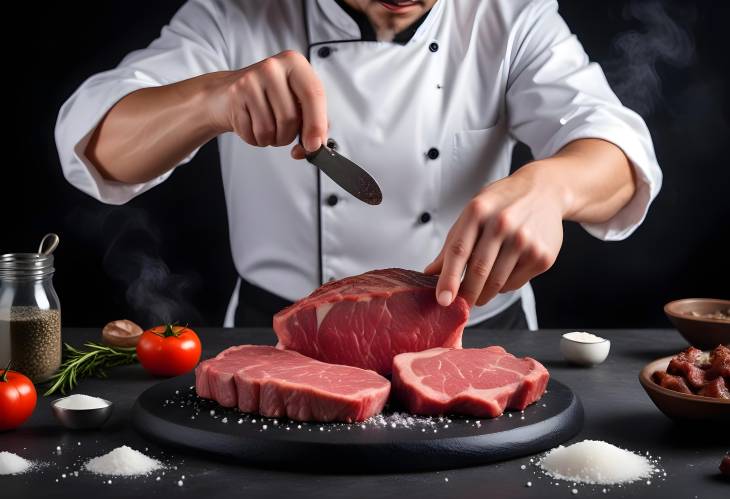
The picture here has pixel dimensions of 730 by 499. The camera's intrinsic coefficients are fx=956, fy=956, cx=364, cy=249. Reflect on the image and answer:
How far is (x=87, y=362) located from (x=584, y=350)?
4.46 feet

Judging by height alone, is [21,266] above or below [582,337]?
above

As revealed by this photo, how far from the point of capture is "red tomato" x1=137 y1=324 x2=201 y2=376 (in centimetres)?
253

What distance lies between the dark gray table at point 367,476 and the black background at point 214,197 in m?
2.02

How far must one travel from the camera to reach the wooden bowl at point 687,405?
1951mm

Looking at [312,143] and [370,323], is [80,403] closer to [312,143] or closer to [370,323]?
[370,323]

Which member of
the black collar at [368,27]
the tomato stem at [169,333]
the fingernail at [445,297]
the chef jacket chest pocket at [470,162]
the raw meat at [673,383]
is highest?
the black collar at [368,27]

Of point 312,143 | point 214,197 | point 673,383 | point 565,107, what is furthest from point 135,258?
point 673,383

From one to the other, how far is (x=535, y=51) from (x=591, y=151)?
0.69m

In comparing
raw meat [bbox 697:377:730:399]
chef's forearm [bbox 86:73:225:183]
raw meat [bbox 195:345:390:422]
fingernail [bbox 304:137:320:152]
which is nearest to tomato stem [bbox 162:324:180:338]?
raw meat [bbox 195:345:390:422]

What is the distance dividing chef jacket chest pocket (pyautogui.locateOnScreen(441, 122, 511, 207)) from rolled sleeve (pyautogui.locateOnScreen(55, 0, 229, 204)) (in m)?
0.87

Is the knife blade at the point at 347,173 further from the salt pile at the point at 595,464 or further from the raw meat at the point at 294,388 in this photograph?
the salt pile at the point at 595,464

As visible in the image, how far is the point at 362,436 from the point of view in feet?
6.23

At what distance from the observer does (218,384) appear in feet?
6.86

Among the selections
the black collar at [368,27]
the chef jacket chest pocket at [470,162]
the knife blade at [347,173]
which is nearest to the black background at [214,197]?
the chef jacket chest pocket at [470,162]
